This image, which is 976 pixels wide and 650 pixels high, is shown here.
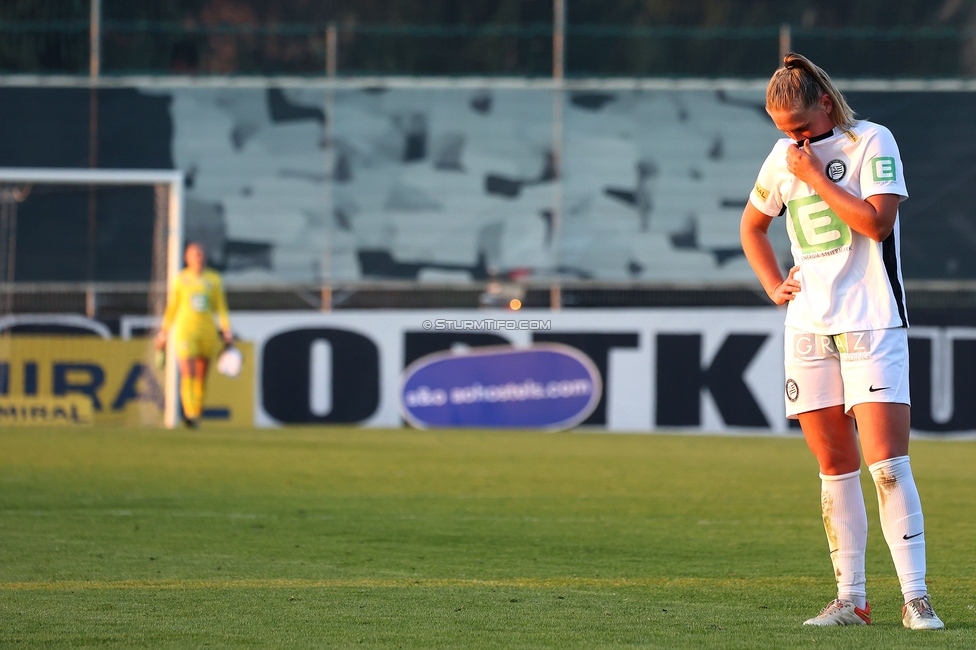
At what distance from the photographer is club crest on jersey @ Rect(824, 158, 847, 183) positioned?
13.3ft

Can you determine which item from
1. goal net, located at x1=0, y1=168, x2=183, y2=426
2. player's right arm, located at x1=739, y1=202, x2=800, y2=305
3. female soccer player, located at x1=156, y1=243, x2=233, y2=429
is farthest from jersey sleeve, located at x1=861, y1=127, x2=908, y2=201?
goal net, located at x1=0, y1=168, x2=183, y2=426

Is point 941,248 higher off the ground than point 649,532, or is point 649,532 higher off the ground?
point 941,248

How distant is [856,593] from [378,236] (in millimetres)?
12829

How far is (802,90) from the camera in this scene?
4.01m

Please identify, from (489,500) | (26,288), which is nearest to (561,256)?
(26,288)

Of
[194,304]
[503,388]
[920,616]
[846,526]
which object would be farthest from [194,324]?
[920,616]

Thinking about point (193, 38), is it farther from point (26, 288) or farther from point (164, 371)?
point (164, 371)

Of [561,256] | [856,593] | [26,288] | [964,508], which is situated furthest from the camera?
[561,256]

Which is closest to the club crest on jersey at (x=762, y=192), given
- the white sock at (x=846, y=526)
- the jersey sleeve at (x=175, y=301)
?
the white sock at (x=846, y=526)

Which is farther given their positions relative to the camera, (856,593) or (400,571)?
(400,571)

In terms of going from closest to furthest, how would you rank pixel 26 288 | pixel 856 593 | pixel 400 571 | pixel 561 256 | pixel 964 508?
pixel 856 593 < pixel 400 571 < pixel 964 508 < pixel 26 288 < pixel 561 256

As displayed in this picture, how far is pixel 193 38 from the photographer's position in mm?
17234

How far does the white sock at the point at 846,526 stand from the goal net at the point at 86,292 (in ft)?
34.8

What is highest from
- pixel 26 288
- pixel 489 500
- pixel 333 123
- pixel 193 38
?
pixel 193 38
